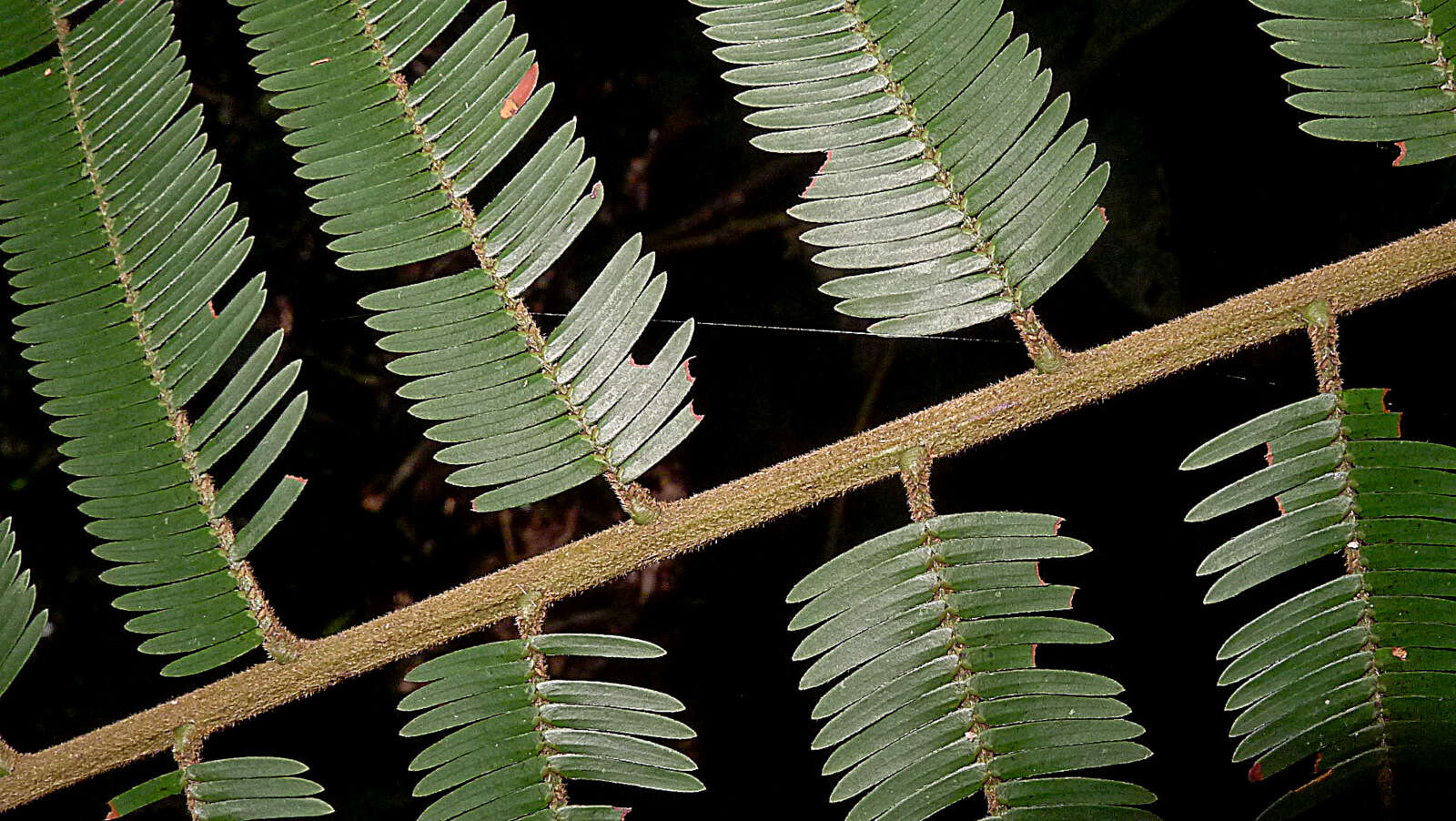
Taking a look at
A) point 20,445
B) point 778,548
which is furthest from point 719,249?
point 20,445

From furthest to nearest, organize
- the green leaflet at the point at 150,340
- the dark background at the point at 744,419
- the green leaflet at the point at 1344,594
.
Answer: the dark background at the point at 744,419
the green leaflet at the point at 150,340
the green leaflet at the point at 1344,594

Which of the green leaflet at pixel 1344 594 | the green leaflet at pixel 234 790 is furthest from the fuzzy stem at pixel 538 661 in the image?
the green leaflet at pixel 1344 594

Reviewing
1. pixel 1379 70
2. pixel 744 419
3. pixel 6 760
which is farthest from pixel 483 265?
pixel 744 419

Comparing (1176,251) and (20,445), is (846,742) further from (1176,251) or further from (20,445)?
(20,445)

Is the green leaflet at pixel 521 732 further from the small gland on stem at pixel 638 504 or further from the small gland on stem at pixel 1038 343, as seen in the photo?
the small gland on stem at pixel 1038 343

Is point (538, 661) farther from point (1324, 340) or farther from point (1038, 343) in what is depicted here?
point (1324, 340)

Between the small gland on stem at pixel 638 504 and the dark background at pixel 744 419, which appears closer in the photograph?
the small gland on stem at pixel 638 504
